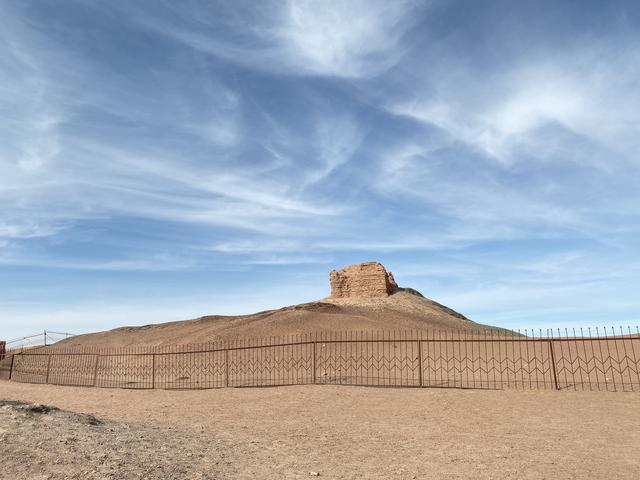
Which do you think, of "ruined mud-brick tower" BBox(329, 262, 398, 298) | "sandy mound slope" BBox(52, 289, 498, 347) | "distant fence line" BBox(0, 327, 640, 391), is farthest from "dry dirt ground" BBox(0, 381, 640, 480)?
"ruined mud-brick tower" BBox(329, 262, 398, 298)

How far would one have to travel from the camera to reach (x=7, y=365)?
129 ft

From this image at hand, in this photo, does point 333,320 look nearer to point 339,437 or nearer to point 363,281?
point 363,281

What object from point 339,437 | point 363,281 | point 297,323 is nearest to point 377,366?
point 297,323

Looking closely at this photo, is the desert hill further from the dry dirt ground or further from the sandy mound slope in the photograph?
the dry dirt ground

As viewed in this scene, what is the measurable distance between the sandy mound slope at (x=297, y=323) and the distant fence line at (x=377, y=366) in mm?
2634

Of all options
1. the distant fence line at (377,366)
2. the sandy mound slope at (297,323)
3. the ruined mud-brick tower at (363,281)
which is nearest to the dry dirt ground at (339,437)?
the distant fence line at (377,366)

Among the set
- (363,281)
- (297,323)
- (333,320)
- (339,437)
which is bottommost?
(339,437)

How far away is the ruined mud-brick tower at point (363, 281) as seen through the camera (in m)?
63.0

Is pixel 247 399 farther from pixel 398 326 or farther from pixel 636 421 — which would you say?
pixel 398 326

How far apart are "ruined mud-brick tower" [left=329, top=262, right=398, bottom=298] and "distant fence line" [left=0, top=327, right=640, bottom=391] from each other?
26.6 m

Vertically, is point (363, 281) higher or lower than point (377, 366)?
higher

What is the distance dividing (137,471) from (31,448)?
73.4 inches

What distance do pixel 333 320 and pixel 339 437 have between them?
2688 cm

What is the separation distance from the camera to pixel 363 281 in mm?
64125
